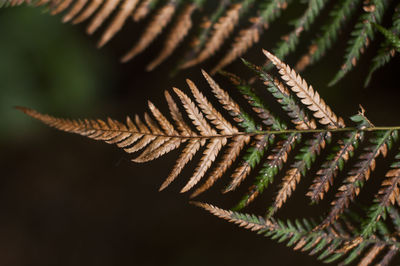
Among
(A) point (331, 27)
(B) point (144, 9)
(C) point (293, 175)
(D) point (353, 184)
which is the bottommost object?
(D) point (353, 184)

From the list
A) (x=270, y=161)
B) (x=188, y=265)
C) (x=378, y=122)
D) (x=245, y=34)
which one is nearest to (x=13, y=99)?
(x=188, y=265)

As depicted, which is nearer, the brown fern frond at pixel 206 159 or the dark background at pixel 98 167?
the brown fern frond at pixel 206 159

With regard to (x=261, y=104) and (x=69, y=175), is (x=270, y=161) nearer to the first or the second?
(x=261, y=104)

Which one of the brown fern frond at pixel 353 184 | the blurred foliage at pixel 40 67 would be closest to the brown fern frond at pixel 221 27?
the brown fern frond at pixel 353 184

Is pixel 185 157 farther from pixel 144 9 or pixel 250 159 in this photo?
pixel 144 9

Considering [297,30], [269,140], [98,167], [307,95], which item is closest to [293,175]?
[269,140]

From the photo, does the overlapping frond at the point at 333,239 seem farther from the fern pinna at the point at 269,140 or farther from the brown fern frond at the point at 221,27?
the brown fern frond at the point at 221,27
